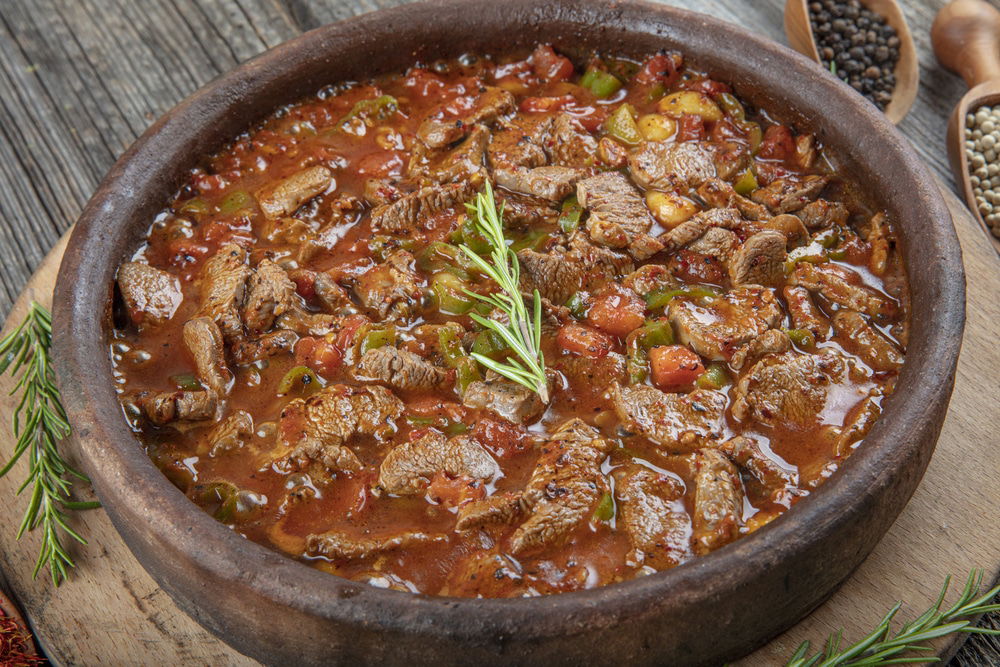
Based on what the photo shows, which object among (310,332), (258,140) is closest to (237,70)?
(258,140)

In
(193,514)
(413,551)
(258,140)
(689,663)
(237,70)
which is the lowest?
(689,663)

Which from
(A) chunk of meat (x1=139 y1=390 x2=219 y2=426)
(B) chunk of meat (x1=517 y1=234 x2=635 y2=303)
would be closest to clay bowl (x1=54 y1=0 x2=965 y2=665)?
(A) chunk of meat (x1=139 y1=390 x2=219 y2=426)

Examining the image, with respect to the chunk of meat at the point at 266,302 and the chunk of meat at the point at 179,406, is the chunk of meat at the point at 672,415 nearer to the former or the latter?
the chunk of meat at the point at 266,302

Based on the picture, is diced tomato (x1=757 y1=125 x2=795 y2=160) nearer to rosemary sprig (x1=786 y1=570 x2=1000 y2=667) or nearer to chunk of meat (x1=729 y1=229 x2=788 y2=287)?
chunk of meat (x1=729 y1=229 x2=788 y2=287)

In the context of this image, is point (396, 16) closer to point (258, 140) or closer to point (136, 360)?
point (258, 140)

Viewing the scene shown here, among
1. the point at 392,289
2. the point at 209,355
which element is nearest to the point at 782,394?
the point at 392,289

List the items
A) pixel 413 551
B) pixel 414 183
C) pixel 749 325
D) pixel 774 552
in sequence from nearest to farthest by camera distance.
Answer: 1. pixel 774 552
2. pixel 413 551
3. pixel 749 325
4. pixel 414 183
